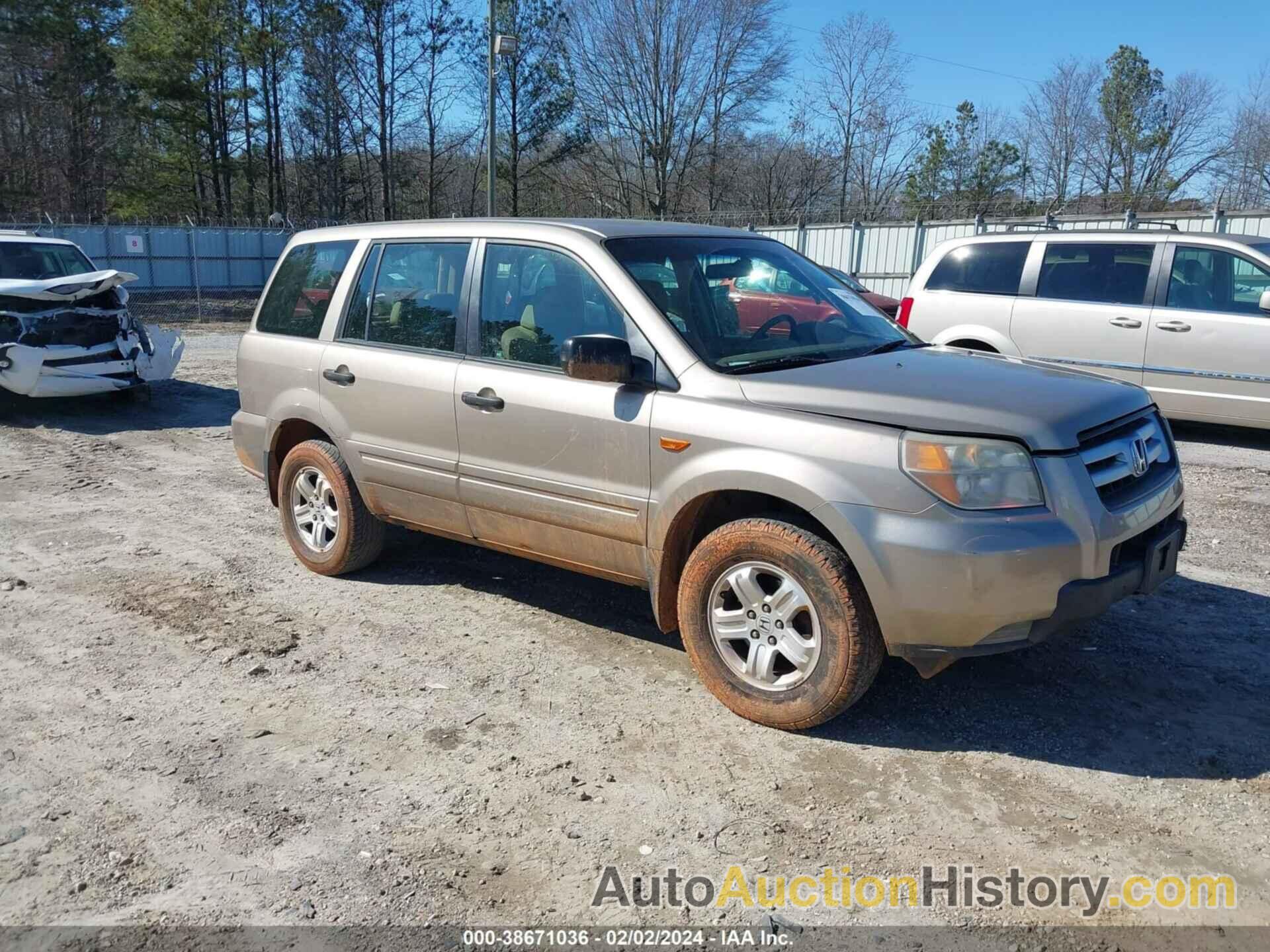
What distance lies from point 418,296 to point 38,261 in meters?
8.82

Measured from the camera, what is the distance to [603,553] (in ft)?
14.2

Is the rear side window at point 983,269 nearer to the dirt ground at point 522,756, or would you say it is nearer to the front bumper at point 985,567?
the dirt ground at point 522,756

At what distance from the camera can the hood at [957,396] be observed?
11.4ft

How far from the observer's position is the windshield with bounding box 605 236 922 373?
4.24m

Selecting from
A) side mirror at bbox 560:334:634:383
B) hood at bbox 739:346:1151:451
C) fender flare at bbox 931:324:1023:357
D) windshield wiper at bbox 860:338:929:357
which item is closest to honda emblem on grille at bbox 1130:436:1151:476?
hood at bbox 739:346:1151:451

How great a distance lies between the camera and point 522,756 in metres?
3.72

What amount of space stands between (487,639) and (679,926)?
2.23 metres

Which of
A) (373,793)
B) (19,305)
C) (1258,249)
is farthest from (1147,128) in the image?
(373,793)

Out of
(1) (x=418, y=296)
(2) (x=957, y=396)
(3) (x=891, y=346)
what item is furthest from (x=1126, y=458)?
(1) (x=418, y=296)

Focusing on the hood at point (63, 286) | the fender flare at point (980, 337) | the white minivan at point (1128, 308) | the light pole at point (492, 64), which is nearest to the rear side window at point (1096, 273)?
the white minivan at point (1128, 308)

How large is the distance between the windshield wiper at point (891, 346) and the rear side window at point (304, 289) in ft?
9.36

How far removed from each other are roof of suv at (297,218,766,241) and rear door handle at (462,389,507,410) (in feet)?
2.66

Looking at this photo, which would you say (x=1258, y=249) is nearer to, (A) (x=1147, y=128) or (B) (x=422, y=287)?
(B) (x=422, y=287)

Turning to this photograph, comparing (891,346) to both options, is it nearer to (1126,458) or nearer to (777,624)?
(1126,458)
